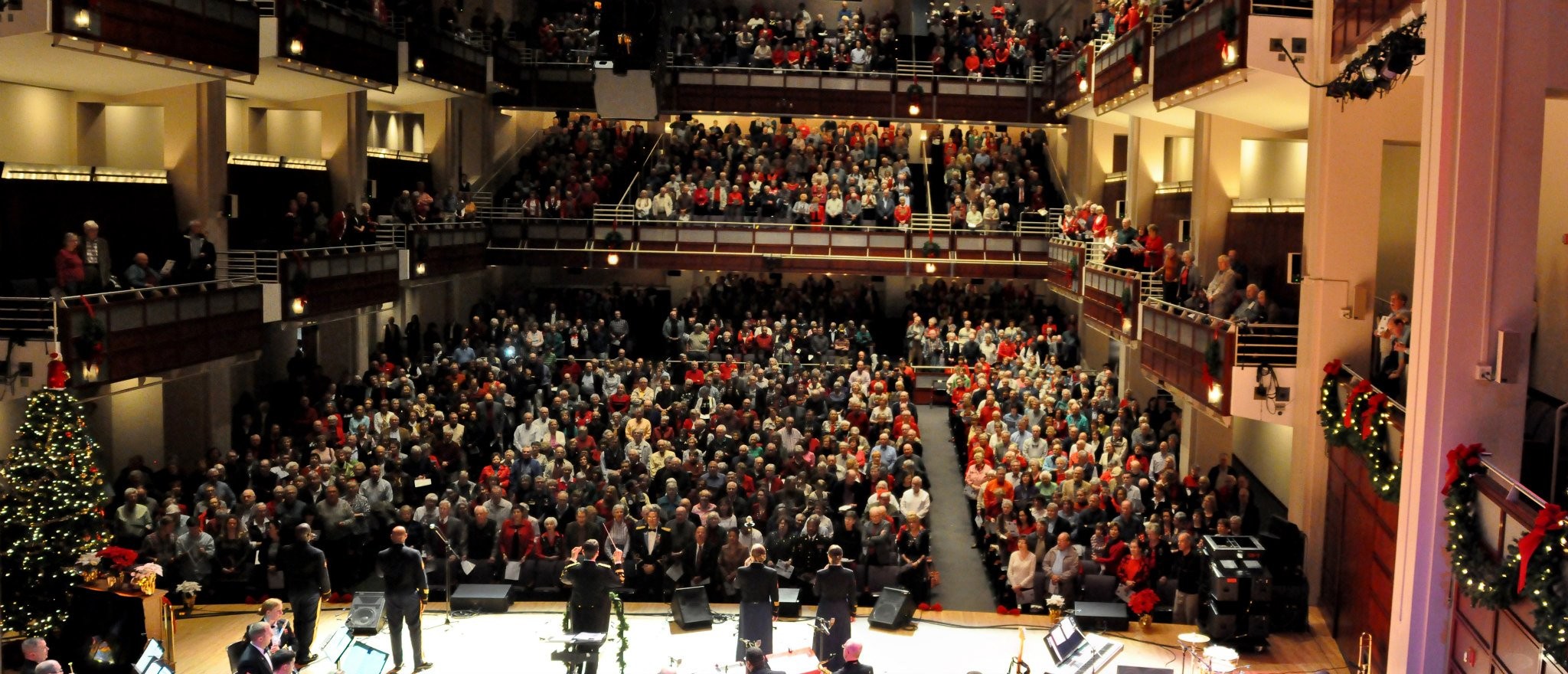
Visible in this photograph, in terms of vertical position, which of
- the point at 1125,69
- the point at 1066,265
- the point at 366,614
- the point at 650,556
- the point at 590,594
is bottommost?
the point at 366,614

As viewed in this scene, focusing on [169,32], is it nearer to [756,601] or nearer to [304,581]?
[304,581]

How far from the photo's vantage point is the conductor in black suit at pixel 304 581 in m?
11.4

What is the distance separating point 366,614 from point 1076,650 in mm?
6374

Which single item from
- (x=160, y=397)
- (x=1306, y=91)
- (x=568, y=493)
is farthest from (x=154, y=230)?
(x=1306, y=91)

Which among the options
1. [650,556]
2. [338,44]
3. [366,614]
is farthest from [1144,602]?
[338,44]

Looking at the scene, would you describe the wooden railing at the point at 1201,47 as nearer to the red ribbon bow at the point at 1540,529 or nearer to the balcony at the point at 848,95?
the red ribbon bow at the point at 1540,529

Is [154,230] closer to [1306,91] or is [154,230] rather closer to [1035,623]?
[1035,623]

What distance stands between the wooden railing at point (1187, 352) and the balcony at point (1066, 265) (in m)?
5.12

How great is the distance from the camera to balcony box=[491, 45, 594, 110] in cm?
2888

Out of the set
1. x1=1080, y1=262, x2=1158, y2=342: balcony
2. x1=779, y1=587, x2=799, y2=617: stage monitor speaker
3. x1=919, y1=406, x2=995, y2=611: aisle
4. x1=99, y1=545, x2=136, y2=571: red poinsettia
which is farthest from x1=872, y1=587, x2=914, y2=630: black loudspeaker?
x1=99, y1=545, x2=136, y2=571: red poinsettia

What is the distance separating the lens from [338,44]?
19.8 meters

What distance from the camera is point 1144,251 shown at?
1819cm

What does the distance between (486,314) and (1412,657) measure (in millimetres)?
19553

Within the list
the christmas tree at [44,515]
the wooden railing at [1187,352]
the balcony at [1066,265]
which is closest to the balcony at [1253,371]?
the wooden railing at [1187,352]
